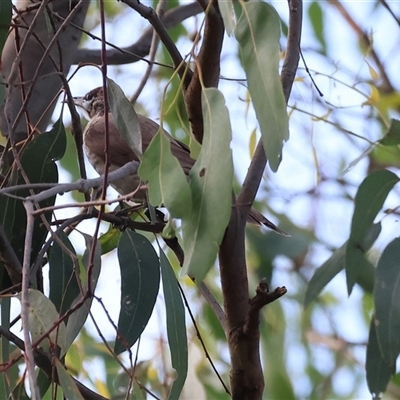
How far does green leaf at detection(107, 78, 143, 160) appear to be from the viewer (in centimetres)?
170

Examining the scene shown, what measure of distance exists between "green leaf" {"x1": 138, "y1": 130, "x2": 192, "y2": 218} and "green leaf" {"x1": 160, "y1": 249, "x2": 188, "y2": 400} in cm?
54

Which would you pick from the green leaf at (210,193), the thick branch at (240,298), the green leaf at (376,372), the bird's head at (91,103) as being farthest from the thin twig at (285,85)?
the bird's head at (91,103)

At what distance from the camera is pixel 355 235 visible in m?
2.38

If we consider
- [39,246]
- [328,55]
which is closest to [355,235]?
[39,246]

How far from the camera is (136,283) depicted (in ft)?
6.53

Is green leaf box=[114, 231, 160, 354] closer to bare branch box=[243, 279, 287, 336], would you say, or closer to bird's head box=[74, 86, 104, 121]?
bare branch box=[243, 279, 287, 336]

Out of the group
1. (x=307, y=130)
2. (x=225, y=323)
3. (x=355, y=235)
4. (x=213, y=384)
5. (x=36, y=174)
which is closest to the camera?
(x=225, y=323)

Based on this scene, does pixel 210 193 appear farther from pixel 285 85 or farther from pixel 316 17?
pixel 316 17

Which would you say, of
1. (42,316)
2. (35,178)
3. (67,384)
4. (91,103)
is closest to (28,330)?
(67,384)

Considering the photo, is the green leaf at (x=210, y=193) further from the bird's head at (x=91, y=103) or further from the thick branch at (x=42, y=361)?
the bird's head at (x=91, y=103)

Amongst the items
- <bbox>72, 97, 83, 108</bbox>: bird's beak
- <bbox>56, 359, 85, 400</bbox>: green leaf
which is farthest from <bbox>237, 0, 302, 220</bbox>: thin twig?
<bbox>72, 97, 83, 108</bbox>: bird's beak

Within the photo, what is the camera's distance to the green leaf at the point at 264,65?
4.42 ft

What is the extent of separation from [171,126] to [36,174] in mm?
1494

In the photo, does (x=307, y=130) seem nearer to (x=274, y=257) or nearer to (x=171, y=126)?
(x=171, y=126)
